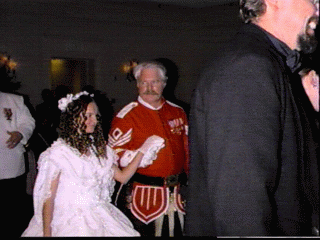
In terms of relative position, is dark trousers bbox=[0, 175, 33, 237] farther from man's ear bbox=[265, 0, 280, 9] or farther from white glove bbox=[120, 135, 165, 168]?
man's ear bbox=[265, 0, 280, 9]

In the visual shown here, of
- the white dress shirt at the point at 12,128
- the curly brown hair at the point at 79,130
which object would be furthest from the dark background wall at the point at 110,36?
the curly brown hair at the point at 79,130

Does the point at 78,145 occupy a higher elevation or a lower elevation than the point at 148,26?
lower

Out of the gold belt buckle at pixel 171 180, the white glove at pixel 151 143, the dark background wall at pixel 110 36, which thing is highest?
the dark background wall at pixel 110 36

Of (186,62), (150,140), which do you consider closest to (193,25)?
(186,62)

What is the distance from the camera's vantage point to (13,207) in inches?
158

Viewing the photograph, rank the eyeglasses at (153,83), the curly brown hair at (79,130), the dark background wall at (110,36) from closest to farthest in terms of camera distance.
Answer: the curly brown hair at (79,130), the eyeglasses at (153,83), the dark background wall at (110,36)

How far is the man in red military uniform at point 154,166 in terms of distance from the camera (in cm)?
331

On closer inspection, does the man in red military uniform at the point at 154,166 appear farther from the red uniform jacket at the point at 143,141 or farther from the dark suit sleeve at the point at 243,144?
the dark suit sleeve at the point at 243,144

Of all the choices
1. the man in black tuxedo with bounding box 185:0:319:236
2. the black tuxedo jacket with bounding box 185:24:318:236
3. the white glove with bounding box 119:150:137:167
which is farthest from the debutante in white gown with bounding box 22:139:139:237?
the black tuxedo jacket with bounding box 185:24:318:236

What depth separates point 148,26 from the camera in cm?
853

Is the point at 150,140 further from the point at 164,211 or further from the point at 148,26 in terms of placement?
the point at 148,26

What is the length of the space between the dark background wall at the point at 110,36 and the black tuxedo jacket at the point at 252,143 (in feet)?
22.3

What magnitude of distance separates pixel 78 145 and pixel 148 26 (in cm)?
619

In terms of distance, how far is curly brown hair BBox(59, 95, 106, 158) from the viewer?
268 cm
